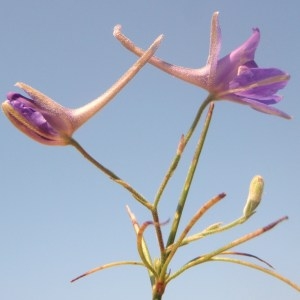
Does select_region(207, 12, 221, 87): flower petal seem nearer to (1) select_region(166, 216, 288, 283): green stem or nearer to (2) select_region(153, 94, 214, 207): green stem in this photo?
(2) select_region(153, 94, 214, 207): green stem

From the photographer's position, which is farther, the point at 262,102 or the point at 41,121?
the point at 262,102

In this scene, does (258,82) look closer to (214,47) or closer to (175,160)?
(214,47)

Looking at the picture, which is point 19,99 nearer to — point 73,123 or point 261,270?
point 73,123

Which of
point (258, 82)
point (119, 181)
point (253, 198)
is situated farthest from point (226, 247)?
point (258, 82)

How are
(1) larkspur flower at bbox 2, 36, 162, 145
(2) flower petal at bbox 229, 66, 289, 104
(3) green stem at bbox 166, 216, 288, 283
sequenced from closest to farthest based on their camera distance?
(3) green stem at bbox 166, 216, 288, 283 < (1) larkspur flower at bbox 2, 36, 162, 145 < (2) flower petal at bbox 229, 66, 289, 104

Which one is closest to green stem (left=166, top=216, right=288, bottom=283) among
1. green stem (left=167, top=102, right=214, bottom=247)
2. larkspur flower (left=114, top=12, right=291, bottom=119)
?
green stem (left=167, top=102, right=214, bottom=247)

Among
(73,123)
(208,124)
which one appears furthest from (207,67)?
(73,123)

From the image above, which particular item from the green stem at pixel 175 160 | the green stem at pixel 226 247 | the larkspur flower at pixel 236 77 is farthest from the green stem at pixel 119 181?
the larkspur flower at pixel 236 77
